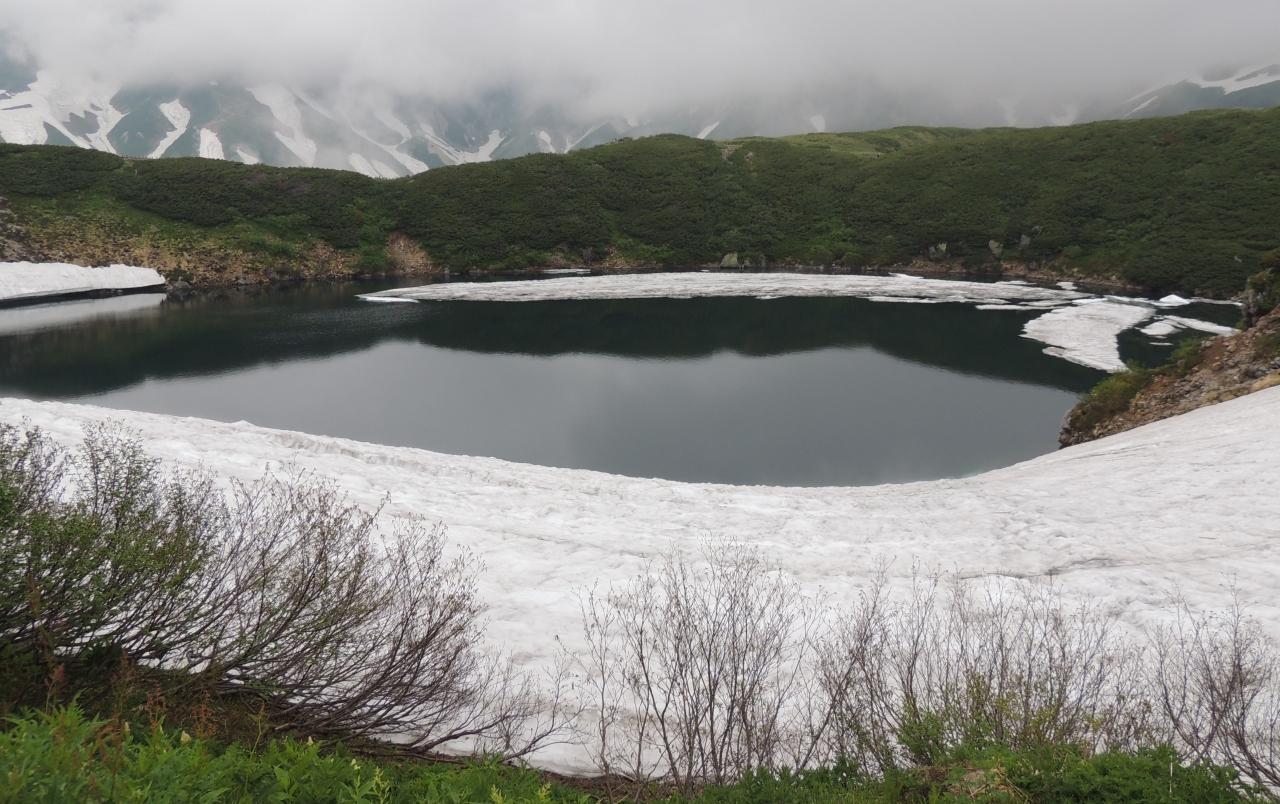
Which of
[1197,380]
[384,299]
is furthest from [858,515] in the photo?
[384,299]

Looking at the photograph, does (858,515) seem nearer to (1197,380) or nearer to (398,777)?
(398,777)

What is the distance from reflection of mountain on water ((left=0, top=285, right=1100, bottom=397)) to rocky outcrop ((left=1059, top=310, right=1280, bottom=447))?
1018cm

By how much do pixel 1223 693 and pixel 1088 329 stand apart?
50.0 meters

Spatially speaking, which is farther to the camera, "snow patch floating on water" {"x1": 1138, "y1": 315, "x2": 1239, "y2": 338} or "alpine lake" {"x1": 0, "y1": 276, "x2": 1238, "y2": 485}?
"snow patch floating on water" {"x1": 1138, "y1": 315, "x2": 1239, "y2": 338}

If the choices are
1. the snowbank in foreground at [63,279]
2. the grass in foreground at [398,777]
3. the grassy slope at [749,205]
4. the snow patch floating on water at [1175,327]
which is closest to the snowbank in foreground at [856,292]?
the snow patch floating on water at [1175,327]

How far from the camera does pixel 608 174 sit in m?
105

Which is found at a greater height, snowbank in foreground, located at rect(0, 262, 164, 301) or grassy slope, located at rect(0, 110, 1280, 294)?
grassy slope, located at rect(0, 110, 1280, 294)

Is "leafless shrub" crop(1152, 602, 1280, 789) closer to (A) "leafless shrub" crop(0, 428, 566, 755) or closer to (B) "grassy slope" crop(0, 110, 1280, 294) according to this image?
(A) "leafless shrub" crop(0, 428, 566, 755)

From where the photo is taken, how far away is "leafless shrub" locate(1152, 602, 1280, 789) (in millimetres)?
7012

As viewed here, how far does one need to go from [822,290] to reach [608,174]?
4762cm

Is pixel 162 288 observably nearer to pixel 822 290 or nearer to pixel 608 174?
pixel 608 174

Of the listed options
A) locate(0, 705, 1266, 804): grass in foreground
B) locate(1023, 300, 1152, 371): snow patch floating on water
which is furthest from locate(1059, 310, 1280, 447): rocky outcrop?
locate(0, 705, 1266, 804): grass in foreground

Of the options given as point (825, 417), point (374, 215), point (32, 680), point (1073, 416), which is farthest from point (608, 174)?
point (32, 680)

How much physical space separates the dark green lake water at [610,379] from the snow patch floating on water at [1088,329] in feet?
5.21
